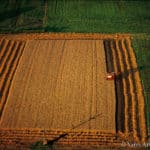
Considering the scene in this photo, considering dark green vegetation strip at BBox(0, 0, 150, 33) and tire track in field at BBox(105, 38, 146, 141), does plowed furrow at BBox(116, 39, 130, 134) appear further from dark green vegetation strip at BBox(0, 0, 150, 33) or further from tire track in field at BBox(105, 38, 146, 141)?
dark green vegetation strip at BBox(0, 0, 150, 33)

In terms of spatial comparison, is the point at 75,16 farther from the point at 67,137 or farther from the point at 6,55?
the point at 67,137

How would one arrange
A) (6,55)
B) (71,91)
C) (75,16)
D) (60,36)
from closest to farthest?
(71,91) → (6,55) → (60,36) → (75,16)

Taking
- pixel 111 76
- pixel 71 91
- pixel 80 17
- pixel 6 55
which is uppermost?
pixel 80 17

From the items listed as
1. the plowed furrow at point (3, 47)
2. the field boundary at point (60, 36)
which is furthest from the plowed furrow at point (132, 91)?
the plowed furrow at point (3, 47)

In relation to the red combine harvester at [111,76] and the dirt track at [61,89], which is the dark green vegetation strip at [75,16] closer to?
the dirt track at [61,89]

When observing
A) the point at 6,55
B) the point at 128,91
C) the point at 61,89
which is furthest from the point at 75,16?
the point at 128,91

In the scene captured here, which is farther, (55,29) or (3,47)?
(55,29)

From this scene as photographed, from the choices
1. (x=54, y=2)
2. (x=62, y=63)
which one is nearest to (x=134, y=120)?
(x=62, y=63)
